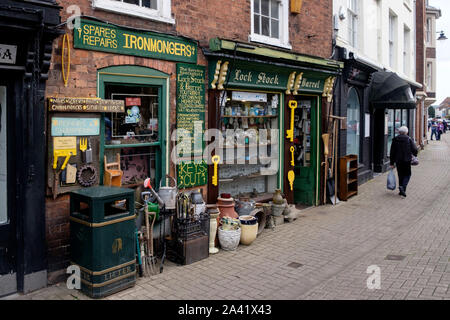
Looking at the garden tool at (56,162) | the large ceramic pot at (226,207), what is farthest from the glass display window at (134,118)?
the large ceramic pot at (226,207)

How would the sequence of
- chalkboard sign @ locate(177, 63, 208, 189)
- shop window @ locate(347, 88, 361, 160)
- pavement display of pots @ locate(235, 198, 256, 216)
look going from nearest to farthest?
1. chalkboard sign @ locate(177, 63, 208, 189)
2. pavement display of pots @ locate(235, 198, 256, 216)
3. shop window @ locate(347, 88, 361, 160)

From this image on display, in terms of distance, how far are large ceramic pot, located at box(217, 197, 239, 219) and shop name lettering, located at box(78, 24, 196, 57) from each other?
2.63 m

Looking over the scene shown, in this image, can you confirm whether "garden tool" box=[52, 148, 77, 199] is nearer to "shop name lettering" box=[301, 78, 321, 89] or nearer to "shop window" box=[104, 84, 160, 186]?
"shop window" box=[104, 84, 160, 186]

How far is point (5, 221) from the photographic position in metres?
5.10

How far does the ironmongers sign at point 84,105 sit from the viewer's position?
5.20 metres

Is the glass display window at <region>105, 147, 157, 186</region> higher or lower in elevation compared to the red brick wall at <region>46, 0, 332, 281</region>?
lower

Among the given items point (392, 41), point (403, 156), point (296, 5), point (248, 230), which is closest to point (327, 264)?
point (248, 230)

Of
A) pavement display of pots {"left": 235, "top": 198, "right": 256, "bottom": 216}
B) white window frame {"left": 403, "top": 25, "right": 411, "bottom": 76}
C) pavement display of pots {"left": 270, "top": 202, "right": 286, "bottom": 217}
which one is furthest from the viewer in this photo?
white window frame {"left": 403, "top": 25, "right": 411, "bottom": 76}

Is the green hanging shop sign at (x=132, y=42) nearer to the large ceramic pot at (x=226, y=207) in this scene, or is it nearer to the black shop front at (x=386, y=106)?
the large ceramic pot at (x=226, y=207)

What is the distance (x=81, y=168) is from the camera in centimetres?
559

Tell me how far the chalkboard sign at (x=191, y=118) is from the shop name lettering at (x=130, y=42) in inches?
10.8

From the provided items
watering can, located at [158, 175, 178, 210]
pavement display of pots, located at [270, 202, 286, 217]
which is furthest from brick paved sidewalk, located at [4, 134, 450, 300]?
watering can, located at [158, 175, 178, 210]

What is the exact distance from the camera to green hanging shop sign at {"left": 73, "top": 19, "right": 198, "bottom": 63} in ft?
18.2

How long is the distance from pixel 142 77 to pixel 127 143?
1057 mm
